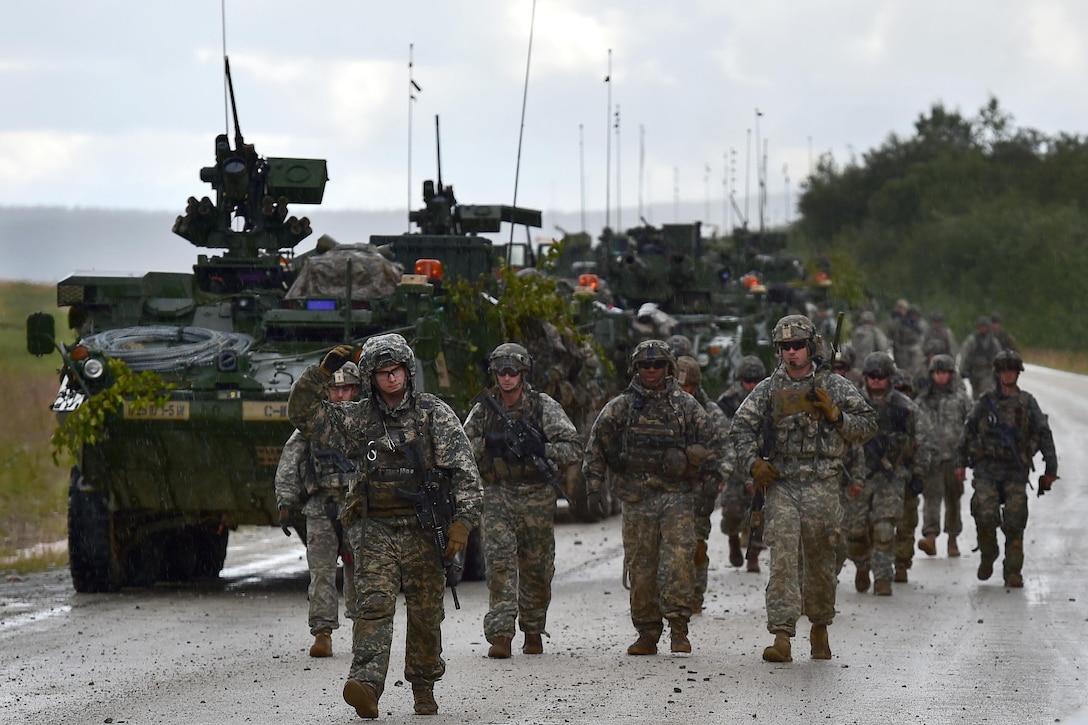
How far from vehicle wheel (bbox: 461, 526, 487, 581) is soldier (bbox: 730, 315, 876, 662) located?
4040 millimetres

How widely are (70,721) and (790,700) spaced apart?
11.5 feet

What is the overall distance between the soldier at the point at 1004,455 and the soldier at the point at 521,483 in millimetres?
5054

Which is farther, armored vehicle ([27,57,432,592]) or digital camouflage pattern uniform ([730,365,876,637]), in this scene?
armored vehicle ([27,57,432,592])

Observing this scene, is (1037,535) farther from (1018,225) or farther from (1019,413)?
(1018,225)

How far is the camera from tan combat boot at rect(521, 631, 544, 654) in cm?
1134

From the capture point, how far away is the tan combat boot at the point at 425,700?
9.12m

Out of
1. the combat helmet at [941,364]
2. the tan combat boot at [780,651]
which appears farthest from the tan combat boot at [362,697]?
the combat helmet at [941,364]

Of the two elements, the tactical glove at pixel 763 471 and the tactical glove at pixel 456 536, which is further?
the tactical glove at pixel 763 471

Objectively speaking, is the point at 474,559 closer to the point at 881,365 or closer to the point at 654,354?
the point at 881,365

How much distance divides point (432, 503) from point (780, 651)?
2850 mm

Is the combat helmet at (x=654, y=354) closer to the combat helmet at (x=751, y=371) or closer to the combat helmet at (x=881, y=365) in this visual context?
the combat helmet at (x=881, y=365)

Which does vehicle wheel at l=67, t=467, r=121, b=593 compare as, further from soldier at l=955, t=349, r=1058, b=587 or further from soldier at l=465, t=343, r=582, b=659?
soldier at l=955, t=349, r=1058, b=587

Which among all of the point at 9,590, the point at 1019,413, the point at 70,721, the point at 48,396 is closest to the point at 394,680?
the point at 70,721

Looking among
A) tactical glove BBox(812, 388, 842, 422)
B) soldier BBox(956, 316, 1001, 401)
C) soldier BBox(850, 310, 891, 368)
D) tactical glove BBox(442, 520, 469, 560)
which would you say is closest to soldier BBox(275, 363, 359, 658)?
tactical glove BBox(442, 520, 469, 560)
